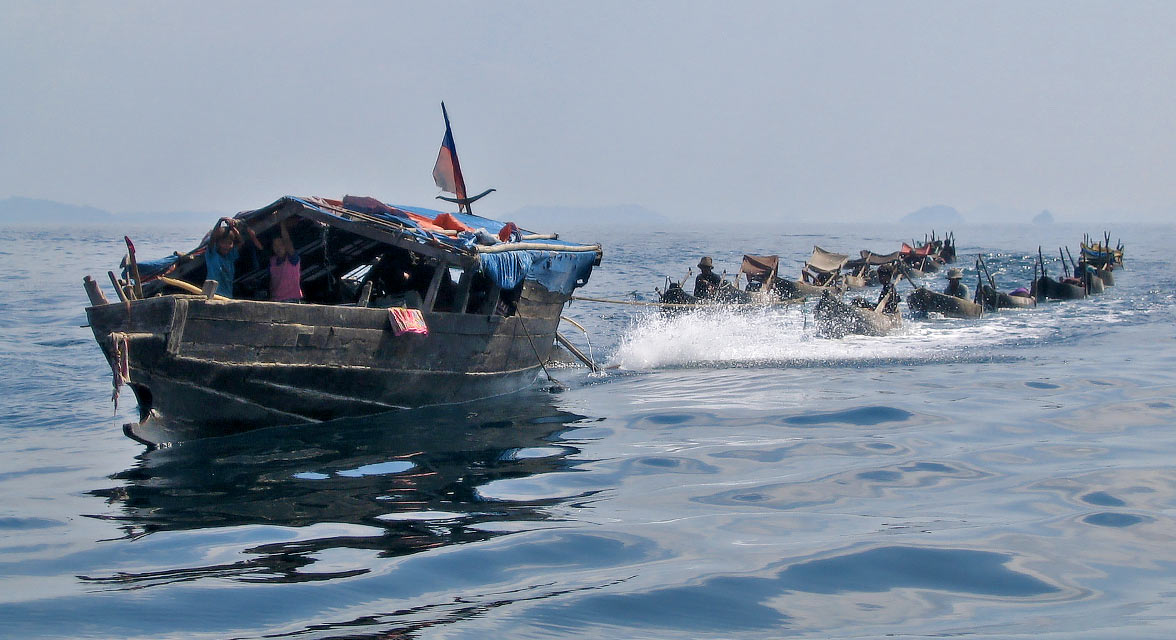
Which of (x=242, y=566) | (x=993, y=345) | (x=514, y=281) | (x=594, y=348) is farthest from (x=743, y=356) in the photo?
(x=242, y=566)

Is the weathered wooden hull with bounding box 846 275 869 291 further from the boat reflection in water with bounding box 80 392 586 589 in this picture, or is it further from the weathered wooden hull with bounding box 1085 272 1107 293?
the boat reflection in water with bounding box 80 392 586 589

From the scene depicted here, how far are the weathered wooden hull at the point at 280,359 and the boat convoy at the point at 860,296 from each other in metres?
4.92

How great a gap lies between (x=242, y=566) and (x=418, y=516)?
1.43 metres

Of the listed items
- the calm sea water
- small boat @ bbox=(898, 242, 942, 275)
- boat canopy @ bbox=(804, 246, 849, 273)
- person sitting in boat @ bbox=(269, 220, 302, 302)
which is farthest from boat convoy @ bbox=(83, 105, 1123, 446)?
small boat @ bbox=(898, 242, 942, 275)

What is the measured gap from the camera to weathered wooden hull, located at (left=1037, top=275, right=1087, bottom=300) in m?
28.5

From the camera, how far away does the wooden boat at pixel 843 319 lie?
19.6 meters

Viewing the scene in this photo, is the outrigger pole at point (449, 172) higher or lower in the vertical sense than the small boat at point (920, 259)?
higher

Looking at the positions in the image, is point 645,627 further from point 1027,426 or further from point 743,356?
point 743,356

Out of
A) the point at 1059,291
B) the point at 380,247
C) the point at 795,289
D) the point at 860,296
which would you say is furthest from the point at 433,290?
the point at 1059,291

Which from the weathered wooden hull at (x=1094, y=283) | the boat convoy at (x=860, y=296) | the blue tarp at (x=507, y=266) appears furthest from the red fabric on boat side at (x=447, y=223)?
the weathered wooden hull at (x=1094, y=283)

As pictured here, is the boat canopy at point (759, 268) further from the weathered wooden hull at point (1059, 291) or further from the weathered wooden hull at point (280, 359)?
the weathered wooden hull at point (280, 359)

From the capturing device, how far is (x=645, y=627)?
4422mm

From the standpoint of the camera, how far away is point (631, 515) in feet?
21.3

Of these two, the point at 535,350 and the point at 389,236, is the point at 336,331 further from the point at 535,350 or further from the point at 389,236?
the point at 535,350
